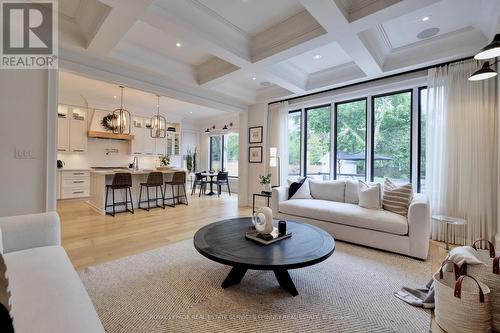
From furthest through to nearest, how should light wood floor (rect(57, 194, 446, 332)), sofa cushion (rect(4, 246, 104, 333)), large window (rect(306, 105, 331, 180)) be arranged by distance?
1. large window (rect(306, 105, 331, 180))
2. light wood floor (rect(57, 194, 446, 332))
3. sofa cushion (rect(4, 246, 104, 333))

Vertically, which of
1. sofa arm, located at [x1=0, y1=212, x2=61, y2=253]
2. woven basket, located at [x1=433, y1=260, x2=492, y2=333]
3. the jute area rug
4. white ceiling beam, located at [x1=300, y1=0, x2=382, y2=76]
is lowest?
the jute area rug

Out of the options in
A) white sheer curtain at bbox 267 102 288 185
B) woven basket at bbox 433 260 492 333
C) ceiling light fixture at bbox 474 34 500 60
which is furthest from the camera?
white sheer curtain at bbox 267 102 288 185

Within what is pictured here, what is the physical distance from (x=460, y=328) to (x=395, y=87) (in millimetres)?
3767

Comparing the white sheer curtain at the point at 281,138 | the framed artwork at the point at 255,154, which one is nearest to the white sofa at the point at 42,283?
the white sheer curtain at the point at 281,138

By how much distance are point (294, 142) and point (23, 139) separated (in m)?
4.94

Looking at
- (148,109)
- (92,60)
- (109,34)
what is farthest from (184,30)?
(148,109)

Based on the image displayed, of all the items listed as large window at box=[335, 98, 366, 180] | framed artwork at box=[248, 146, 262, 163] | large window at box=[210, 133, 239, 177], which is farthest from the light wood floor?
large window at box=[210, 133, 239, 177]

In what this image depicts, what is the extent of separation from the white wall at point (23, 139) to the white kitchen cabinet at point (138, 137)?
5137 millimetres

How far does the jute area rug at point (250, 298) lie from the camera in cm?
171

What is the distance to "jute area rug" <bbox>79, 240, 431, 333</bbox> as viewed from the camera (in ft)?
5.62

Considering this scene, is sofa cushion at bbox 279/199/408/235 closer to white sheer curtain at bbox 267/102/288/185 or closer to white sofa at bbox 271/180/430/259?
white sofa at bbox 271/180/430/259

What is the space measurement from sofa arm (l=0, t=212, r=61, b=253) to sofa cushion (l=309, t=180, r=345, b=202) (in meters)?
3.85

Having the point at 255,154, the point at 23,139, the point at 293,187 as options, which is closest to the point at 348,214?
the point at 293,187

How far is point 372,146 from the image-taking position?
4.60 m
